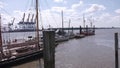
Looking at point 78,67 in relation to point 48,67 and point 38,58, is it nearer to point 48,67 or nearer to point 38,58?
point 38,58

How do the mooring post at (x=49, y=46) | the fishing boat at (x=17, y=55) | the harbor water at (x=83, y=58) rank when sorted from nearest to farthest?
1. the mooring post at (x=49, y=46)
2. the fishing boat at (x=17, y=55)
3. the harbor water at (x=83, y=58)

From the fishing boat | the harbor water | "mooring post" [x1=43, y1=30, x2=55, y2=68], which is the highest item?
"mooring post" [x1=43, y1=30, x2=55, y2=68]

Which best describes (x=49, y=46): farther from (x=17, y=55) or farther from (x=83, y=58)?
(x=83, y=58)

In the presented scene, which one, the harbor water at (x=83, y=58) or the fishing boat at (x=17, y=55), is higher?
the fishing boat at (x=17, y=55)

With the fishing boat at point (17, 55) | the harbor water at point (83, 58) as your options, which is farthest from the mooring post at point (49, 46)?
the harbor water at point (83, 58)

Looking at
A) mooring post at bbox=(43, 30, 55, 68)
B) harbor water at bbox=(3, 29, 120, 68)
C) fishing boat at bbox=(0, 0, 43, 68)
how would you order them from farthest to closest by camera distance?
harbor water at bbox=(3, 29, 120, 68) < fishing boat at bbox=(0, 0, 43, 68) < mooring post at bbox=(43, 30, 55, 68)

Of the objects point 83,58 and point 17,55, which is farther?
point 83,58

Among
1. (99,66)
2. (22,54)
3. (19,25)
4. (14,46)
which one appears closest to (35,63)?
(22,54)

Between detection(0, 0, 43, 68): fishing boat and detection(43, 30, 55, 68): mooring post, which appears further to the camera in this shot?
detection(0, 0, 43, 68): fishing boat

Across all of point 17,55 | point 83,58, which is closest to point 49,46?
point 17,55

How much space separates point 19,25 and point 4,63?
15024 centimetres

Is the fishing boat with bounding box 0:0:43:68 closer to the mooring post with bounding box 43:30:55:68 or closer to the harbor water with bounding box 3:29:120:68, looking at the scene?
the harbor water with bounding box 3:29:120:68

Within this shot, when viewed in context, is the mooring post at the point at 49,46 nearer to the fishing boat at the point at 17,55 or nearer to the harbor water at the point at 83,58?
the fishing boat at the point at 17,55

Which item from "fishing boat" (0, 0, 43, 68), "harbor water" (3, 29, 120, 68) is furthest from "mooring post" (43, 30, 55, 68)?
"harbor water" (3, 29, 120, 68)
